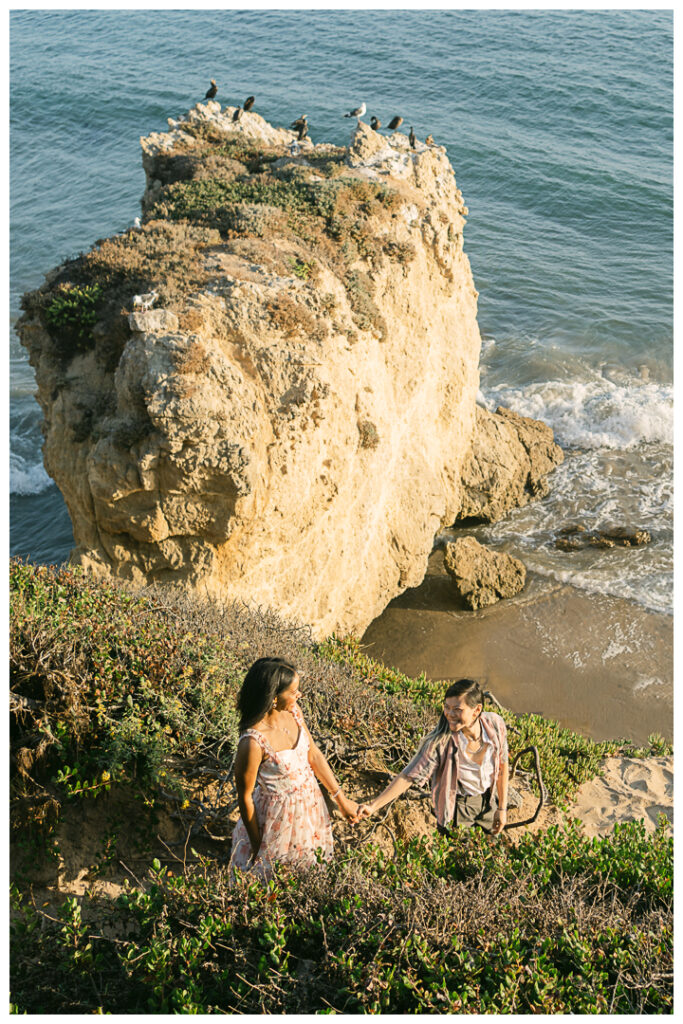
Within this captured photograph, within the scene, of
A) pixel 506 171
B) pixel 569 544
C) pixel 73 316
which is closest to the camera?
pixel 73 316

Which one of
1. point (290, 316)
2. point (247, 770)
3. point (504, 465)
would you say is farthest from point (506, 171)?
point (247, 770)

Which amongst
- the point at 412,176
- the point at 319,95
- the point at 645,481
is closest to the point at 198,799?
the point at 412,176

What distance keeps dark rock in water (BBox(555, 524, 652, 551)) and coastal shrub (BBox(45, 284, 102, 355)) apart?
1084 cm

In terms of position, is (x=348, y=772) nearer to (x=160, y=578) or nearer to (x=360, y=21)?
(x=160, y=578)

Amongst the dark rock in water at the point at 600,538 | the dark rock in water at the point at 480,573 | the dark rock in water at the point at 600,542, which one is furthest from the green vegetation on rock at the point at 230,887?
the dark rock in water at the point at 600,542

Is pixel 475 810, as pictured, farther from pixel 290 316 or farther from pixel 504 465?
pixel 504 465

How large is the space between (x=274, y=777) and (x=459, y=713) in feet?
4.26

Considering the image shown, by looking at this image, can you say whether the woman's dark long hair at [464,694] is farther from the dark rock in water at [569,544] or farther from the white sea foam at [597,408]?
the white sea foam at [597,408]

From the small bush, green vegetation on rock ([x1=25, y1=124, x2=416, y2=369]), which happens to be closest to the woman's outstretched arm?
green vegetation on rock ([x1=25, y1=124, x2=416, y2=369])

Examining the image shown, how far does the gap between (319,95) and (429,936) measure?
39211mm

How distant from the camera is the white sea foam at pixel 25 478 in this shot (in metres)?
20.2

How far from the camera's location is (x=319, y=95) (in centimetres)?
3681

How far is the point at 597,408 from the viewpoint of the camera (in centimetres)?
2222

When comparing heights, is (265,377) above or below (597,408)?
above
